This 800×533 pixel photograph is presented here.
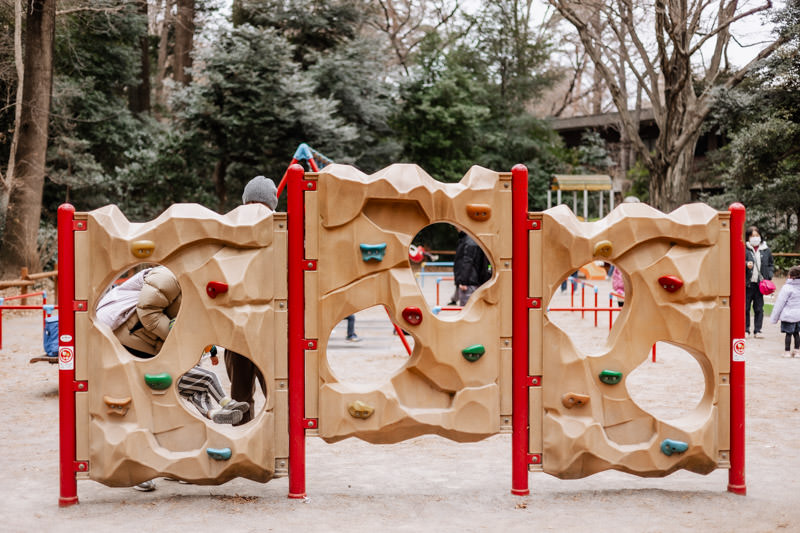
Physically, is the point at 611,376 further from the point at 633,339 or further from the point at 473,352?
the point at 473,352

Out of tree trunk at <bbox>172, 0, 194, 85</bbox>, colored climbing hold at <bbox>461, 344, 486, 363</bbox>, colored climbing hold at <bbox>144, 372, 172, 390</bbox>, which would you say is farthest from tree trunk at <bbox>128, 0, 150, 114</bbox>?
colored climbing hold at <bbox>461, 344, 486, 363</bbox>

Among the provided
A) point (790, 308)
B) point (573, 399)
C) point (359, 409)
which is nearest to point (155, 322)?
point (359, 409)

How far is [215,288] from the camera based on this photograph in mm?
4441

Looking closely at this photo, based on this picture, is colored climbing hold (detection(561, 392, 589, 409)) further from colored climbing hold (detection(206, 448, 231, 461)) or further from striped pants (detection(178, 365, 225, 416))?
striped pants (detection(178, 365, 225, 416))

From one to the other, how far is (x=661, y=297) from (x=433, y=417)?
1549mm

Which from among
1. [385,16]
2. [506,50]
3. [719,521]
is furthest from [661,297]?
[385,16]

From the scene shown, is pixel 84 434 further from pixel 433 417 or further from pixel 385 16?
pixel 385 16

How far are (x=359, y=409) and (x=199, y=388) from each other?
1160mm

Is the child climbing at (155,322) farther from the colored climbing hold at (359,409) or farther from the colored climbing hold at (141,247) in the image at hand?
the colored climbing hold at (359,409)

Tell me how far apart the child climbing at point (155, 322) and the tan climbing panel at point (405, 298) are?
79 centimetres

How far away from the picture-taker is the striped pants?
4.98 meters

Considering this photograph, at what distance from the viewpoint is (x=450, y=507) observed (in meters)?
4.48

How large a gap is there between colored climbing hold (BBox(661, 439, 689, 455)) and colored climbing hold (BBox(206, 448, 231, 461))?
8.41ft

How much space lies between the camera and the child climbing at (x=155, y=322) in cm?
469
